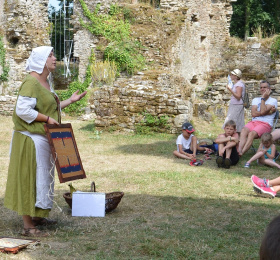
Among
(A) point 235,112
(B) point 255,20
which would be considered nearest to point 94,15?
(A) point 235,112

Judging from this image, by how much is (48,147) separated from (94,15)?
15.0 metres

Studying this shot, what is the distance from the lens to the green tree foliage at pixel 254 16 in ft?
93.1

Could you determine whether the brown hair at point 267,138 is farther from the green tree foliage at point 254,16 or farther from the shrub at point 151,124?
the green tree foliage at point 254,16

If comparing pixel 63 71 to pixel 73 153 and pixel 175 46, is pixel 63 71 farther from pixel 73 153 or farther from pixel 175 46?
pixel 73 153

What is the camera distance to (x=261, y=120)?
9242mm

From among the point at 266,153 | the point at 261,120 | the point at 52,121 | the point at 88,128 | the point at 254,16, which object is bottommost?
the point at 88,128

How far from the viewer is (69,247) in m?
4.34

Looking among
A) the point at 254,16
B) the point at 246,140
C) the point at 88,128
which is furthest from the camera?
the point at 254,16

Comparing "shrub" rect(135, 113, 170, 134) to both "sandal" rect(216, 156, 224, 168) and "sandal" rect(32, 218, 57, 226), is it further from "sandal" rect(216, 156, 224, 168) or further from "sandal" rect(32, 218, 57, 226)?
"sandal" rect(32, 218, 57, 226)

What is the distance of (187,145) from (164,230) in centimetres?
484

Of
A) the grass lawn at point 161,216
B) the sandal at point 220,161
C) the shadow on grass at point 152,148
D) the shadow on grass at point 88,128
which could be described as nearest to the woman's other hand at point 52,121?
the grass lawn at point 161,216

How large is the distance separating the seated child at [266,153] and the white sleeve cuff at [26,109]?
16.1ft

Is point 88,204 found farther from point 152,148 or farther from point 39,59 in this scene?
point 152,148

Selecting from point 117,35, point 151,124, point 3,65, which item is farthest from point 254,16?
point 151,124
